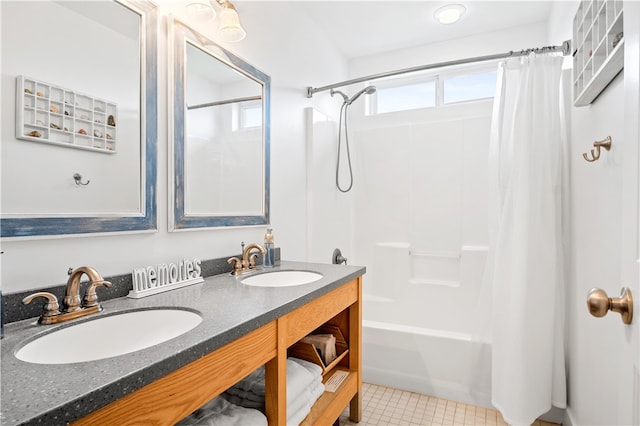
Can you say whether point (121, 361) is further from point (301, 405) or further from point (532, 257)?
point (532, 257)

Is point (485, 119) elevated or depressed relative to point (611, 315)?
elevated

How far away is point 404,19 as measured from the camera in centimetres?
241

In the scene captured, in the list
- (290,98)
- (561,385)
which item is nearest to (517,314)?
(561,385)

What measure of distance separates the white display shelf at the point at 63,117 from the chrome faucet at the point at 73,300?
38 centimetres

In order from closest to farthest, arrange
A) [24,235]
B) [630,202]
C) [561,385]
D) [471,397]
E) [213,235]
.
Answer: [630,202] < [24,235] < [213,235] < [561,385] < [471,397]

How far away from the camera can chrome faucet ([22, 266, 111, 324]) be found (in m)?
0.86

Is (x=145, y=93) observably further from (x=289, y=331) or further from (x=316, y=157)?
(x=316, y=157)

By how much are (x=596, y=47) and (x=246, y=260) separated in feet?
5.14

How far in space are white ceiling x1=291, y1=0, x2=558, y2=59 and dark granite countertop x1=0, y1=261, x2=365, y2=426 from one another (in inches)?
75.7

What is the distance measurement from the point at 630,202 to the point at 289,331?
3.08 ft

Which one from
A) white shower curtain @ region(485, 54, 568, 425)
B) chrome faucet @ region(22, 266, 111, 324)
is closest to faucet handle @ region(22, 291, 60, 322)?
chrome faucet @ region(22, 266, 111, 324)

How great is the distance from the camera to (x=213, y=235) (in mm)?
1561

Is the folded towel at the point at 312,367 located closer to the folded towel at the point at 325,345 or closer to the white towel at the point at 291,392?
the white towel at the point at 291,392

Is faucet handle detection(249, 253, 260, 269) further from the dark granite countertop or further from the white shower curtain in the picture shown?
the white shower curtain
